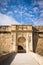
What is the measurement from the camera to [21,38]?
56.9 ft

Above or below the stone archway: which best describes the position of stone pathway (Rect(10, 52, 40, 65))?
below

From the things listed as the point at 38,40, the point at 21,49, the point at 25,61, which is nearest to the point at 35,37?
the point at 38,40

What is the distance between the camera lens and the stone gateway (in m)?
16.9

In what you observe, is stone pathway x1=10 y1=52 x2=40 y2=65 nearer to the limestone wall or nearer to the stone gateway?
the stone gateway

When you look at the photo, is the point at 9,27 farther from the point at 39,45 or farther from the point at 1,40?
the point at 39,45

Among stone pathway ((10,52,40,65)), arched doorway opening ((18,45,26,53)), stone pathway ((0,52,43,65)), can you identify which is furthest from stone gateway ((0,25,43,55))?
stone pathway ((0,52,43,65))

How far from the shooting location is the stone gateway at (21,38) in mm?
16875

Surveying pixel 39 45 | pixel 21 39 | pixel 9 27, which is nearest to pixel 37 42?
pixel 39 45

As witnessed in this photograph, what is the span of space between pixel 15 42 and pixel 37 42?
83.4 inches

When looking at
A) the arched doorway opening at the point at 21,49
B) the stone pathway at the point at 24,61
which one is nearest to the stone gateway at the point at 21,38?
the arched doorway opening at the point at 21,49

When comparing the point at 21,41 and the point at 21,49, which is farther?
the point at 21,49

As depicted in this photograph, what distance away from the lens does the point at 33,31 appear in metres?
17.4

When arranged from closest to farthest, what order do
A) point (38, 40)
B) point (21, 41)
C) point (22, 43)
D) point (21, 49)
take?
point (22, 43) → point (21, 41) → point (38, 40) → point (21, 49)

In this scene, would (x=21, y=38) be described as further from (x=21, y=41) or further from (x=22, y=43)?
(x=22, y=43)
